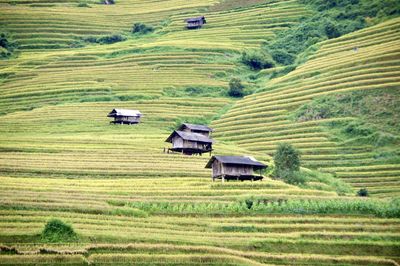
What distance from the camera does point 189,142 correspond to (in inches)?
3501

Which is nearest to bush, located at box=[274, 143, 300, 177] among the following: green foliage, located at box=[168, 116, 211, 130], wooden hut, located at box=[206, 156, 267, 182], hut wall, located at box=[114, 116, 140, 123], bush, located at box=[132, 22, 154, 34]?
wooden hut, located at box=[206, 156, 267, 182]

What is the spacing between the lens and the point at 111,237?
48.2 meters

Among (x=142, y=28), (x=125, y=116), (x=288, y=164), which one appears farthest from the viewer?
(x=142, y=28)

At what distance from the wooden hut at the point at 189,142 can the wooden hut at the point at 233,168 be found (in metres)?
14.4

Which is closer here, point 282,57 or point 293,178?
point 293,178

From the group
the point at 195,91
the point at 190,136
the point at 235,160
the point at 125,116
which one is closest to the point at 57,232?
the point at 235,160

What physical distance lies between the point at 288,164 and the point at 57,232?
33733 mm

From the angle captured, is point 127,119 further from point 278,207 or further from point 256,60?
point 278,207

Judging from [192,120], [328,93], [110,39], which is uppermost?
[110,39]

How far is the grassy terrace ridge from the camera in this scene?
50.8 metres

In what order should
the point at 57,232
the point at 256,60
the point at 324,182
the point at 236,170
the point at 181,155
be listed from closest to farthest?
the point at 57,232
the point at 236,170
the point at 324,182
the point at 181,155
the point at 256,60

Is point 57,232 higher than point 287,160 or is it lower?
lower

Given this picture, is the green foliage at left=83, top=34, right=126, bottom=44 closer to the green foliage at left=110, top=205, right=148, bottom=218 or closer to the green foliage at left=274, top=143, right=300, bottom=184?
the green foliage at left=274, top=143, right=300, bottom=184

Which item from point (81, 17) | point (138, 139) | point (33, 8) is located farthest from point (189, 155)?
point (33, 8)
